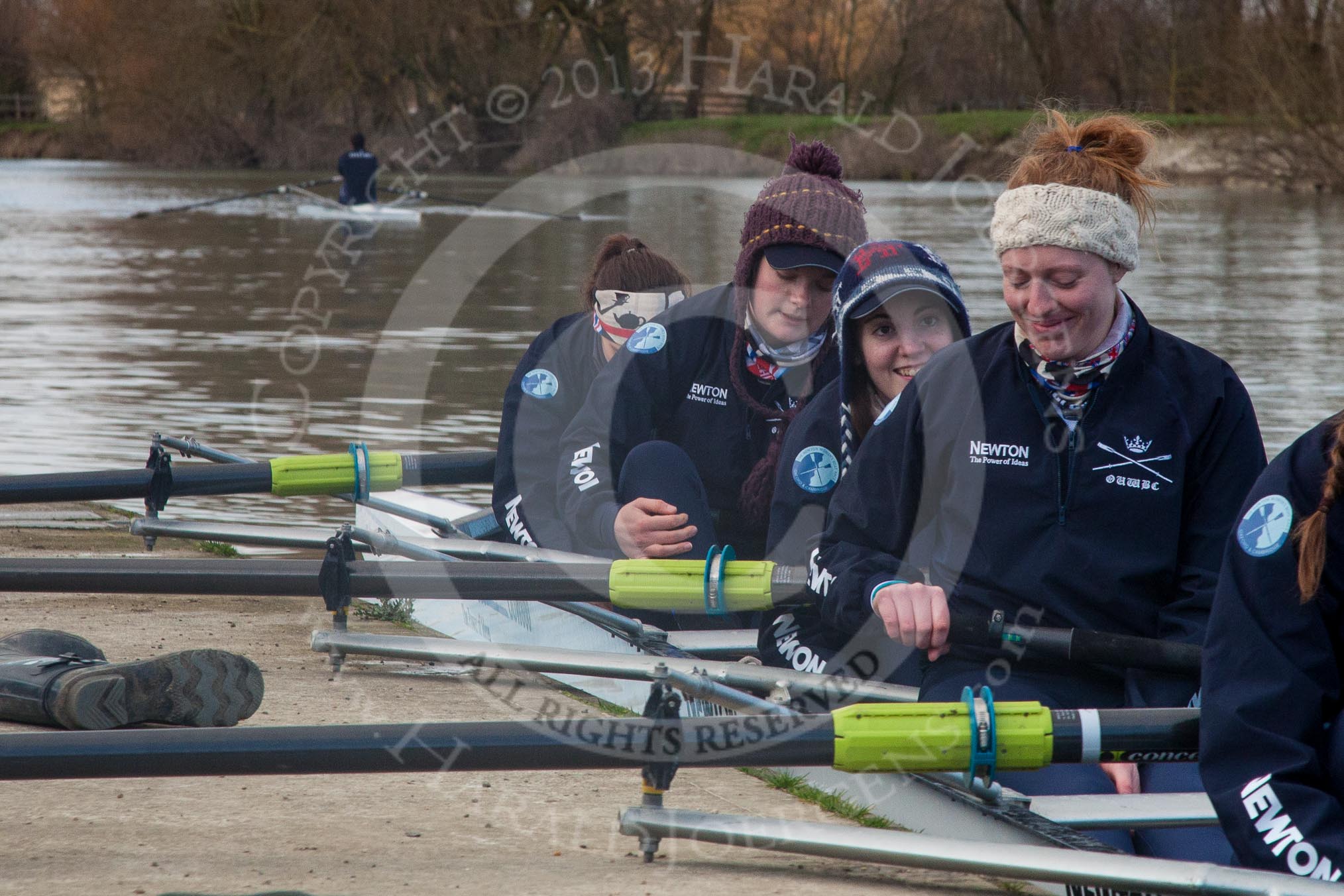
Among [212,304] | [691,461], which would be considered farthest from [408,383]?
[691,461]

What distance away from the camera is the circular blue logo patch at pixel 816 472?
333 centimetres

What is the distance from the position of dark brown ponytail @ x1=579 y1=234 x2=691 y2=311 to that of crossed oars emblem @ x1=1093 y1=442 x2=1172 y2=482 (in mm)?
2122

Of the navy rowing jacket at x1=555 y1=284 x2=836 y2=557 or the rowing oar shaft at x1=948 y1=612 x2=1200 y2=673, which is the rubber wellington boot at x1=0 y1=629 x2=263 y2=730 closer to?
the navy rowing jacket at x1=555 y1=284 x2=836 y2=557

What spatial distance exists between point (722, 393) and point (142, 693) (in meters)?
1.64

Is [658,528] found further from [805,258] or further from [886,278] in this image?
[886,278]

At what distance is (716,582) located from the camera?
3.20 meters

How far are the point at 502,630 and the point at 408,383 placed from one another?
600 cm

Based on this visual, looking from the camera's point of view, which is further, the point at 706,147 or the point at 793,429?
the point at 706,147

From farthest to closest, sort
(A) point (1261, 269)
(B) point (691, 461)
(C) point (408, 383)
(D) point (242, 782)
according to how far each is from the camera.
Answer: (A) point (1261, 269) → (C) point (408, 383) → (B) point (691, 461) → (D) point (242, 782)

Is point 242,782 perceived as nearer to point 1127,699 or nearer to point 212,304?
point 1127,699

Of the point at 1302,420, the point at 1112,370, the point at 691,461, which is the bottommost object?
the point at 1302,420

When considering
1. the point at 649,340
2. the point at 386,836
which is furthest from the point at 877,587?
the point at 649,340

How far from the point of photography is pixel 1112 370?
265 cm

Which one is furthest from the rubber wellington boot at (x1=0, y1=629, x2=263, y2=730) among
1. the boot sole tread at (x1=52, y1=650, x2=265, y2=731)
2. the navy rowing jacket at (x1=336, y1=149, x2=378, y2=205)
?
the navy rowing jacket at (x1=336, y1=149, x2=378, y2=205)
